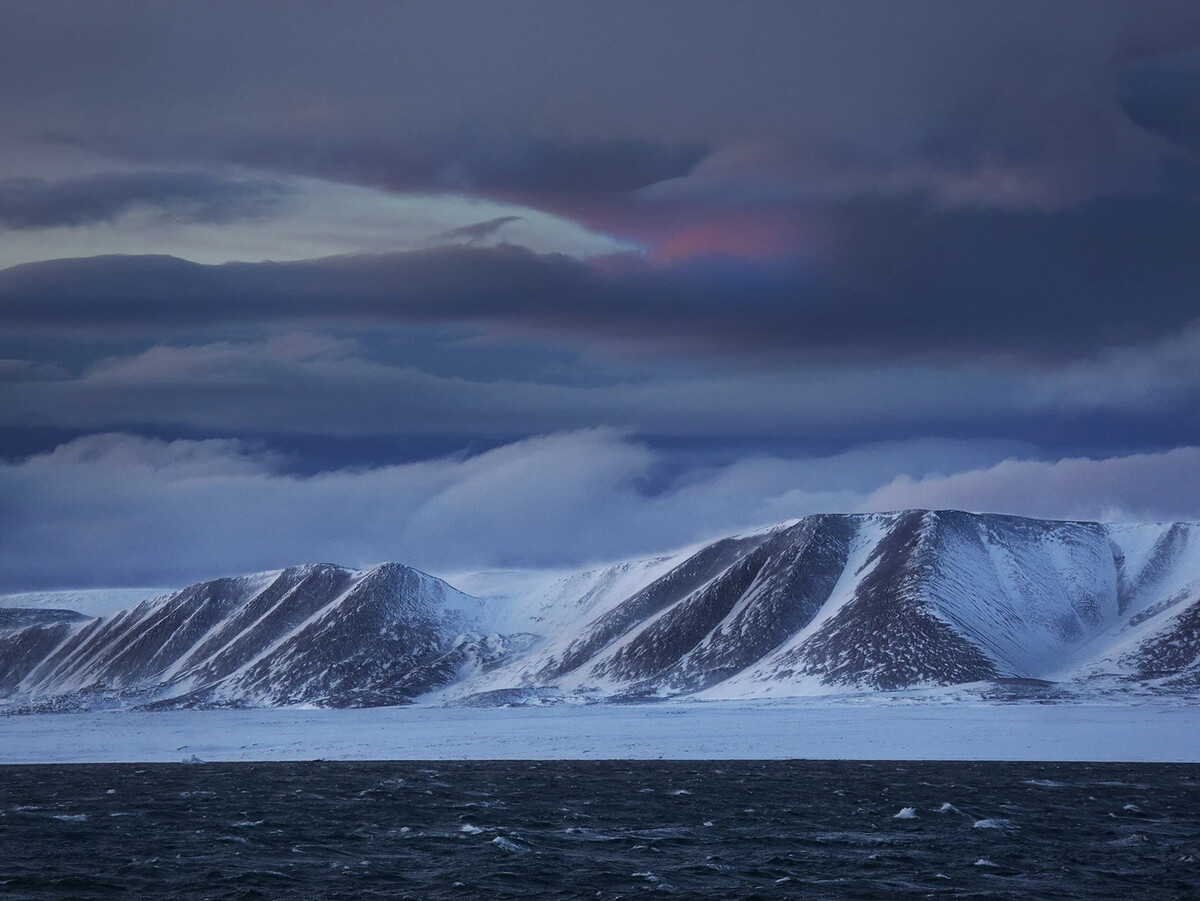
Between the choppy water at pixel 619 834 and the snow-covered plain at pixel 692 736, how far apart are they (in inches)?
630

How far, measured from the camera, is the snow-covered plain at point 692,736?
4370 inches

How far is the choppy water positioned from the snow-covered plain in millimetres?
16001

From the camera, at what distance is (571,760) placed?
107 metres

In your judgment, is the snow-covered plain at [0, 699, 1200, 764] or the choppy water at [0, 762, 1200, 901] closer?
the choppy water at [0, 762, 1200, 901]

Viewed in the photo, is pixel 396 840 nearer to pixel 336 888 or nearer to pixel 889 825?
pixel 336 888

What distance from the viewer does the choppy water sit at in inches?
1873

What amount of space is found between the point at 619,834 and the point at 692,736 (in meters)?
71.7

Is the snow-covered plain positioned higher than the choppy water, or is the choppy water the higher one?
the choppy water

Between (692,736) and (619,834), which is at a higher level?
(619,834)

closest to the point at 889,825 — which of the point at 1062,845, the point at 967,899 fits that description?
the point at 1062,845

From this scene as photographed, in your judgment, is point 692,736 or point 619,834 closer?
point 619,834

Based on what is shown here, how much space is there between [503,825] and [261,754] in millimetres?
63815

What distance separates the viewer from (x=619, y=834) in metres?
61.4

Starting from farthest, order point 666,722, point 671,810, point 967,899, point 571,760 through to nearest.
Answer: point 666,722
point 571,760
point 671,810
point 967,899
